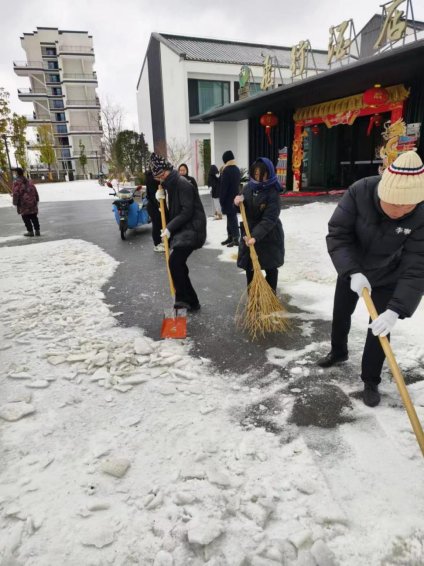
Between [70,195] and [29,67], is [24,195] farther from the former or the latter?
[29,67]

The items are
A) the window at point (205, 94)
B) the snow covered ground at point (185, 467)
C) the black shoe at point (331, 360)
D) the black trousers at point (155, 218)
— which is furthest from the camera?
the window at point (205, 94)

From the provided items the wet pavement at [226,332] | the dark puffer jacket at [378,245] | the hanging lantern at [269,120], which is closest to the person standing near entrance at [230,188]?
the wet pavement at [226,332]

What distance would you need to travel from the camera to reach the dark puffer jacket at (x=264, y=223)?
142 inches

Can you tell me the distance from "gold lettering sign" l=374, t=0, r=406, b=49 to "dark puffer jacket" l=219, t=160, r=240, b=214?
5672 millimetres

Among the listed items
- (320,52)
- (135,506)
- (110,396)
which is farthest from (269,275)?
(320,52)

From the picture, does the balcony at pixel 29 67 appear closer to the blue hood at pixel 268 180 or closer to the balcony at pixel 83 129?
the balcony at pixel 83 129

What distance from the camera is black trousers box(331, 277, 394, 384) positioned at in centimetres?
250

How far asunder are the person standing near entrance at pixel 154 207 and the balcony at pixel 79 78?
57682mm

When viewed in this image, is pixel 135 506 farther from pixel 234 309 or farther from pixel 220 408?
pixel 234 309

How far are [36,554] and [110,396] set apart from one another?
3.89 ft

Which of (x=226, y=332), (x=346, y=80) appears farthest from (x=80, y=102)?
(x=226, y=332)

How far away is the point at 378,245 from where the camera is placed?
90.9 inches

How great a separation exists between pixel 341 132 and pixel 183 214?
1356cm

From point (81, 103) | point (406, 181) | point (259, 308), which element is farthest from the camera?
point (81, 103)
